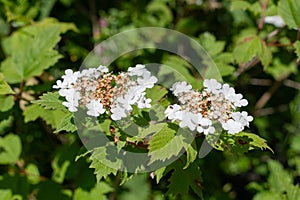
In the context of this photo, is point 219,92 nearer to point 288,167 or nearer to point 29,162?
point 29,162

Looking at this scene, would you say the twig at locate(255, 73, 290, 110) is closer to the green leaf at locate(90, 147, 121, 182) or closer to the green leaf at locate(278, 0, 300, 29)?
the green leaf at locate(278, 0, 300, 29)

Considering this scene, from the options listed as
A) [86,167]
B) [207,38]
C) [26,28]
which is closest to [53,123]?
[86,167]

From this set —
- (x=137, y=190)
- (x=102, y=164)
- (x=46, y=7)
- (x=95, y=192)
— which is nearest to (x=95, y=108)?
(x=102, y=164)

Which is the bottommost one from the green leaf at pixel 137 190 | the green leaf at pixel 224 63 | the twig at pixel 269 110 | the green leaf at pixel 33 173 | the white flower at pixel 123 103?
the green leaf at pixel 137 190

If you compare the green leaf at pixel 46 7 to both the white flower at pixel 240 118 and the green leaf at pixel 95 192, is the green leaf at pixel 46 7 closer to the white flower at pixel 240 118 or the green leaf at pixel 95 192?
the green leaf at pixel 95 192

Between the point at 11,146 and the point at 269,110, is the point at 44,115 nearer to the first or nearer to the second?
the point at 11,146

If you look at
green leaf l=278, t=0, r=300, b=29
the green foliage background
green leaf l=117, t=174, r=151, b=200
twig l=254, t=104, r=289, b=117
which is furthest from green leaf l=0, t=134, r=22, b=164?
twig l=254, t=104, r=289, b=117

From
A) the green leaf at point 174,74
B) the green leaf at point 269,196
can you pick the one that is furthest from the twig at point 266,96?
the green leaf at point 174,74
